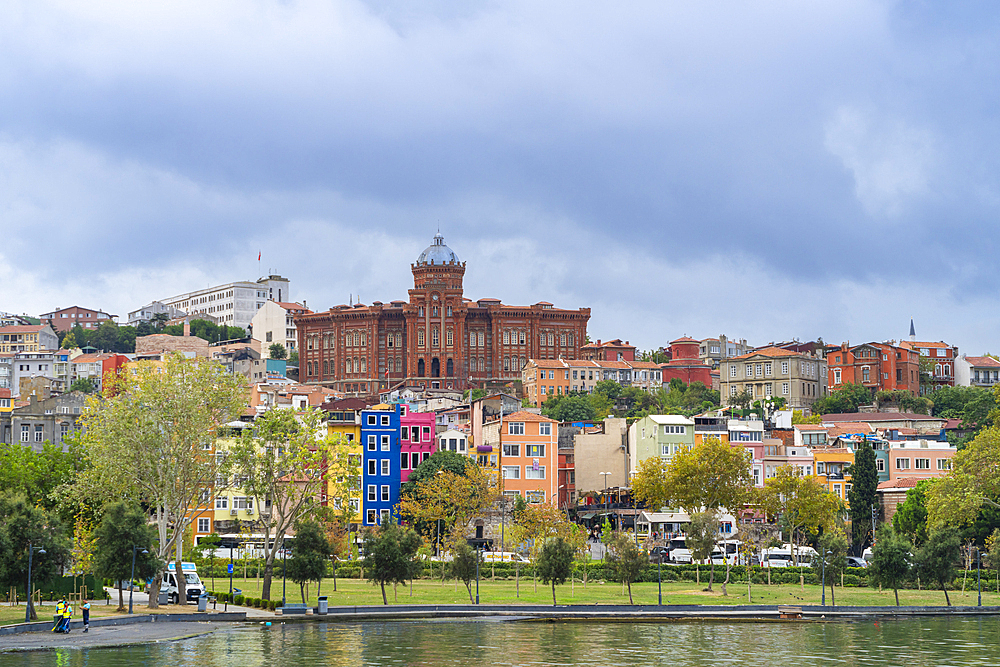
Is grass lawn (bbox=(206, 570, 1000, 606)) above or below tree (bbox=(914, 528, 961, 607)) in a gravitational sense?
below

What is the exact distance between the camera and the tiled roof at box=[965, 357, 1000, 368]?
187m

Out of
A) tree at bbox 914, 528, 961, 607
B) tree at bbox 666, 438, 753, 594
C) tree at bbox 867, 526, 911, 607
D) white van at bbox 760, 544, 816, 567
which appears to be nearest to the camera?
tree at bbox 867, 526, 911, 607

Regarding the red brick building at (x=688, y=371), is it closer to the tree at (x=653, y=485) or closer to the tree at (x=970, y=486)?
the tree at (x=653, y=485)

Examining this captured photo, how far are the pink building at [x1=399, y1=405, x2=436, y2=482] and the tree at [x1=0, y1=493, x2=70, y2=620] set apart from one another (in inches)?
1890

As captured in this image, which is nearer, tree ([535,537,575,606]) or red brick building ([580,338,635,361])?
tree ([535,537,575,606])

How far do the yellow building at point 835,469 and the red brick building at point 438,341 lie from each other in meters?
85.8

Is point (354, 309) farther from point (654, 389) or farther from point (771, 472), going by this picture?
point (771, 472)

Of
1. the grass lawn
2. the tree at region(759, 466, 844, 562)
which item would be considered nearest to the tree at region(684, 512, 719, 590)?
the grass lawn

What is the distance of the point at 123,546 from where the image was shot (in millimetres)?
56844

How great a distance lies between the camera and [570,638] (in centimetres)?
5191

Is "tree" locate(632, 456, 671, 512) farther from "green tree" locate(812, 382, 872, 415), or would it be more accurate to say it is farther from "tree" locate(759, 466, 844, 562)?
"green tree" locate(812, 382, 872, 415)

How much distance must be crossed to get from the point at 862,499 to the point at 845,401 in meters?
66.5

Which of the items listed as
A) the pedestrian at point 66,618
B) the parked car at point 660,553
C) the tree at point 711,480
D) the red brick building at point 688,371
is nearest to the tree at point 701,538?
the tree at point 711,480

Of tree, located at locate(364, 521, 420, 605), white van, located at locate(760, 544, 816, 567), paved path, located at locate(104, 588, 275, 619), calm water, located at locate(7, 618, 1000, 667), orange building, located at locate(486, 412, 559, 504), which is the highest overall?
orange building, located at locate(486, 412, 559, 504)
